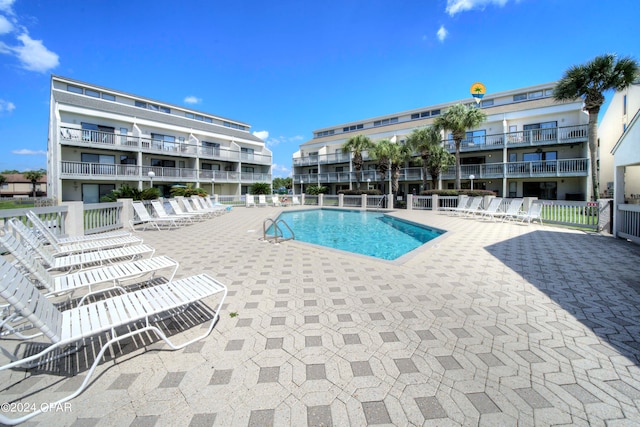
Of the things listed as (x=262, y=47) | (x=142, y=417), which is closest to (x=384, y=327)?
(x=142, y=417)

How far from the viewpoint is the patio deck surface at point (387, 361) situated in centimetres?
202

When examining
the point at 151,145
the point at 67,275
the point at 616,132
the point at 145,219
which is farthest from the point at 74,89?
the point at 616,132

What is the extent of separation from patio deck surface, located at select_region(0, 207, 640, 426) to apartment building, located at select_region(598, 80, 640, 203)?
25.5 metres

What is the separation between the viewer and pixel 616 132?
23.7m

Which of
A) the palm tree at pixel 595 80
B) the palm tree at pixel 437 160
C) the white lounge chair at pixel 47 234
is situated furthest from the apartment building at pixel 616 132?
the white lounge chair at pixel 47 234

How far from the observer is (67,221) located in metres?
8.05

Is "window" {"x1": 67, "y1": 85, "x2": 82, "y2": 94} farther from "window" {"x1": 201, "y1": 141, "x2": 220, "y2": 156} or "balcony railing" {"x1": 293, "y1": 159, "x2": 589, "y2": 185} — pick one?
"balcony railing" {"x1": 293, "y1": 159, "x2": 589, "y2": 185}

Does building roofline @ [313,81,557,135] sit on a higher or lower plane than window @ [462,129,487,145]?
higher

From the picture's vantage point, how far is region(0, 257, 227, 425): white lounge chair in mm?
2133

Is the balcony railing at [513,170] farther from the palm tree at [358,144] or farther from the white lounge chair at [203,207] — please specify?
the white lounge chair at [203,207]

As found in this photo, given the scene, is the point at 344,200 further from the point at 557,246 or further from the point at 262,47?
the point at 557,246

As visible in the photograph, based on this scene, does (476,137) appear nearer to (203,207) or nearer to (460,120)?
(460,120)

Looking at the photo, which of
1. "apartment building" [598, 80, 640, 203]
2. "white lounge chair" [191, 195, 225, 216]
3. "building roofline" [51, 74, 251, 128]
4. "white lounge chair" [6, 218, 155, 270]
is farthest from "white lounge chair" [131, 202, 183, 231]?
"apartment building" [598, 80, 640, 203]

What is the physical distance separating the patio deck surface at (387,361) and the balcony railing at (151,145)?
2555cm
